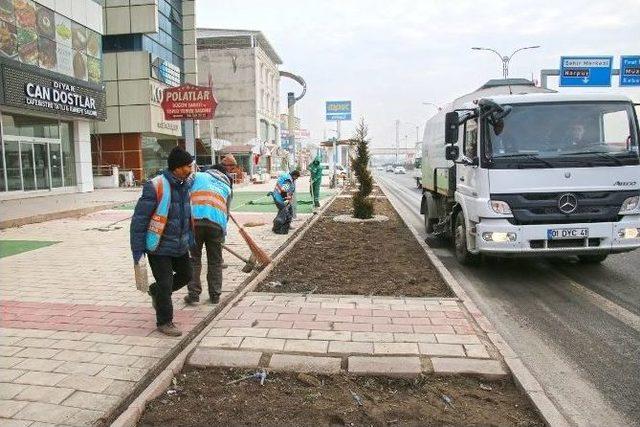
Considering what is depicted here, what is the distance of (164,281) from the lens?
472 cm

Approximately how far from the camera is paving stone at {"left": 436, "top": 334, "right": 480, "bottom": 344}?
4562mm

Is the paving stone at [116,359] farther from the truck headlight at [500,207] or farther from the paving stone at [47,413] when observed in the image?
the truck headlight at [500,207]

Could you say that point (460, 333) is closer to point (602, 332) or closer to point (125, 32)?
point (602, 332)

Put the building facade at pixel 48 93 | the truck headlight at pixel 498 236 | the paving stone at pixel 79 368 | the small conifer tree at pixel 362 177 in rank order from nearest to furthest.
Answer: the paving stone at pixel 79 368, the truck headlight at pixel 498 236, the small conifer tree at pixel 362 177, the building facade at pixel 48 93

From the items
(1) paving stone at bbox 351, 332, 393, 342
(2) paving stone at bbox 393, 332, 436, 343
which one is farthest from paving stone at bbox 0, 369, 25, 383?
(2) paving stone at bbox 393, 332, 436, 343

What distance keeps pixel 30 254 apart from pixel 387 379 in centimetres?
748

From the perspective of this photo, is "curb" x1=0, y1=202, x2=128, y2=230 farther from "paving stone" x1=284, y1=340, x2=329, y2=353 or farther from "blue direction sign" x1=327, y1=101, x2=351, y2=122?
"blue direction sign" x1=327, y1=101, x2=351, y2=122

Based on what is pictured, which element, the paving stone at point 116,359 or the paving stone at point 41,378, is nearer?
the paving stone at point 41,378

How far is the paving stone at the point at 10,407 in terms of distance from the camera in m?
3.27

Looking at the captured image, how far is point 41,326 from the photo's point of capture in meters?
4.96

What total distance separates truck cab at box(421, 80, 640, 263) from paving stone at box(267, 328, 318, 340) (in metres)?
3.20

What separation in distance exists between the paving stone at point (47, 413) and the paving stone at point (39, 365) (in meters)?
0.58

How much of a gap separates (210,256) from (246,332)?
135 centimetres

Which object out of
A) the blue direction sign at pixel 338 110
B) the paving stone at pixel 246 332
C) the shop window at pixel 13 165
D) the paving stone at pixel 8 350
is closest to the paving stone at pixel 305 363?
the paving stone at pixel 246 332
